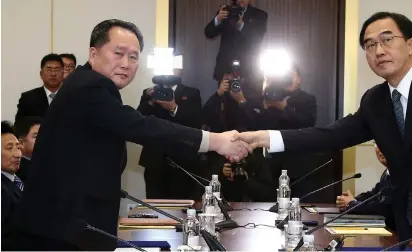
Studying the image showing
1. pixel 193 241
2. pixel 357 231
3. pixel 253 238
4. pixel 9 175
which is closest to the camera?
pixel 193 241

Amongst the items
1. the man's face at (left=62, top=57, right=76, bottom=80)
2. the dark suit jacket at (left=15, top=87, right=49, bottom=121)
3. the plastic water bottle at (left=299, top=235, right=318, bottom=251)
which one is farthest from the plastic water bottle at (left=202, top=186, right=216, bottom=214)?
the man's face at (left=62, top=57, right=76, bottom=80)

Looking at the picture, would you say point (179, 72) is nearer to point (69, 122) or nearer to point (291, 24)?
point (291, 24)

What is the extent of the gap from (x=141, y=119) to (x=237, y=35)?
3564 millimetres

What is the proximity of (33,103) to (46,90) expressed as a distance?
14 cm

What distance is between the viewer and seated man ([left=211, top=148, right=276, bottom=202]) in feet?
14.4

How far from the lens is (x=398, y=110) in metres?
2.27

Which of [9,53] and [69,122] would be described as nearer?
[69,122]

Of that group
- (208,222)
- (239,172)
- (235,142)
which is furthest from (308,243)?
(239,172)

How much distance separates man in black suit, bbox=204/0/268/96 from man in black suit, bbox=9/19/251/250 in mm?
3476

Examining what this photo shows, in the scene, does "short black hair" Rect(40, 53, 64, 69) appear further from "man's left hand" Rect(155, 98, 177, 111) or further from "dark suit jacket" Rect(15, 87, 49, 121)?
"man's left hand" Rect(155, 98, 177, 111)

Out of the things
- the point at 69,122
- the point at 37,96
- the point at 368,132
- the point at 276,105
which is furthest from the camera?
the point at 276,105

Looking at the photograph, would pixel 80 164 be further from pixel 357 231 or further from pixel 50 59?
pixel 50 59

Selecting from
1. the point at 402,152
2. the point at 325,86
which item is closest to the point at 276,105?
the point at 325,86

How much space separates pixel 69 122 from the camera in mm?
1977
